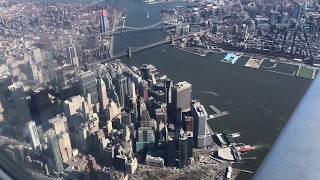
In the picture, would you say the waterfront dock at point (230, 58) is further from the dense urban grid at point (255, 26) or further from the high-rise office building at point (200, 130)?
the high-rise office building at point (200, 130)

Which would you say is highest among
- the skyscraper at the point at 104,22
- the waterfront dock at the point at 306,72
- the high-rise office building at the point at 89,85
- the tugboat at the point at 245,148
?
the skyscraper at the point at 104,22

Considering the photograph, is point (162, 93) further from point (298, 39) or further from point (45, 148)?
point (298, 39)

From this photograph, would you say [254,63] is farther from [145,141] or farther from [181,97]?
[145,141]

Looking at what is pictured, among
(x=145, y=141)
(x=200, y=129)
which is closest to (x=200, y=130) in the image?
(x=200, y=129)

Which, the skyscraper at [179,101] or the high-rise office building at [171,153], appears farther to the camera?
the skyscraper at [179,101]

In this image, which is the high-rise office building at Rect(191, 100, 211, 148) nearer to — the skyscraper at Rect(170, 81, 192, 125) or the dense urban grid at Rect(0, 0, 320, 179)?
the dense urban grid at Rect(0, 0, 320, 179)

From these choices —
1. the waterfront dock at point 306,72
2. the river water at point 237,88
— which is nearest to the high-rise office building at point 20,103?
the river water at point 237,88

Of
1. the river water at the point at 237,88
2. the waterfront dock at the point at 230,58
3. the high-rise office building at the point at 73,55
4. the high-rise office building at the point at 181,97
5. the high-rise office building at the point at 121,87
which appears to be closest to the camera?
the river water at the point at 237,88

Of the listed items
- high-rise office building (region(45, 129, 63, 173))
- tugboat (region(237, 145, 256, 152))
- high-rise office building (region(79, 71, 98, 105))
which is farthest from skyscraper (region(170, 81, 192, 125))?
high-rise office building (region(45, 129, 63, 173))
